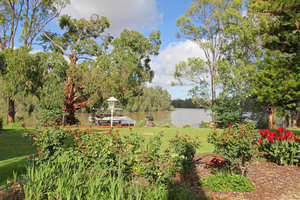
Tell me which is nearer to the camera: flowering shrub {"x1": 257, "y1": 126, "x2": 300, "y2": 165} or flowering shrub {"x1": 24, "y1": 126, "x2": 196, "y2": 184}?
flowering shrub {"x1": 24, "y1": 126, "x2": 196, "y2": 184}

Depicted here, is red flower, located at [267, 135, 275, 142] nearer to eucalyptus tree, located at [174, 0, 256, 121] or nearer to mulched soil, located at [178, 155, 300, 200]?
mulched soil, located at [178, 155, 300, 200]

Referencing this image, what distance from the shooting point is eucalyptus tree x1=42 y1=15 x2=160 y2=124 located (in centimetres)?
1620

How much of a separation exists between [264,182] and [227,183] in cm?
91

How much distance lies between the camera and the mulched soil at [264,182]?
355 cm

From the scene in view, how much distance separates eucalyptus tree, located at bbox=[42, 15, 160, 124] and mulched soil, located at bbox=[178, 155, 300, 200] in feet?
39.7

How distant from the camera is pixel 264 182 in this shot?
419 centimetres

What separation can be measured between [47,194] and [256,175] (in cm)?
410

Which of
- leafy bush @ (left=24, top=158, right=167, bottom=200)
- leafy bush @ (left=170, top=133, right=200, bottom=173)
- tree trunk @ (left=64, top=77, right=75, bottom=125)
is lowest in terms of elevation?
leafy bush @ (left=24, top=158, right=167, bottom=200)

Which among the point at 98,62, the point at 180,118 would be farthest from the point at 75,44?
the point at 180,118

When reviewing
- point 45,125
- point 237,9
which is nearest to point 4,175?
point 45,125

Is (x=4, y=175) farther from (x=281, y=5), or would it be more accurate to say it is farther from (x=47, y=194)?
(x=281, y=5)

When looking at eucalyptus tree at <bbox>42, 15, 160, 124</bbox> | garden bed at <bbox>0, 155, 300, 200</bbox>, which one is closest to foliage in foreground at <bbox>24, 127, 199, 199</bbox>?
garden bed at <bbox>0, 155, 300, 200</bbox>

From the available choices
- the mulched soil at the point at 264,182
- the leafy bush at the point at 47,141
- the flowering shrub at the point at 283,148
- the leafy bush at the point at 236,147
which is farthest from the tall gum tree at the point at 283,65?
the leafy bush at the point at 47,141

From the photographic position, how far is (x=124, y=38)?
1875 centimetres
